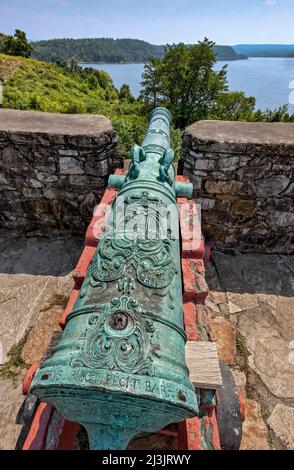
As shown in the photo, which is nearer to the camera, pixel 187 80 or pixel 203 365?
pixel 203 365

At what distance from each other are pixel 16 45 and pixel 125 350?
5309 cm

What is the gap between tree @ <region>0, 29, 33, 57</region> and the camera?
4234cm

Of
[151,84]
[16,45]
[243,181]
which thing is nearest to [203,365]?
[243,181]

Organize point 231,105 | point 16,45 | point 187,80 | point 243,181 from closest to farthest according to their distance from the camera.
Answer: point 243,181 < point 187,80 < point 231,105 < point 16,45

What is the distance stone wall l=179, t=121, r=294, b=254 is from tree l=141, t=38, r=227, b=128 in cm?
1988

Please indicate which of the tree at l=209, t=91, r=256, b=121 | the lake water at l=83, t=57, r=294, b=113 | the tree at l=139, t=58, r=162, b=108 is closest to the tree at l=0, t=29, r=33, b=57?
the lake water at l=83, t=57, r=294, b=113

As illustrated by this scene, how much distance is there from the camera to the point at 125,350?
40.7 inches

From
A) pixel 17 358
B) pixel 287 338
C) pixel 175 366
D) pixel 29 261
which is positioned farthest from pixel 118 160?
pixel 175 366

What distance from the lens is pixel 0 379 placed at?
2340 mm

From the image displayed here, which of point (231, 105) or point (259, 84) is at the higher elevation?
point (259, 84)

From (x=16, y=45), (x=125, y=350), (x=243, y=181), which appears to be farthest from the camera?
(x=16, y=45)

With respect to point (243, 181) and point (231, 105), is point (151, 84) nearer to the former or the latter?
point (231, 105)

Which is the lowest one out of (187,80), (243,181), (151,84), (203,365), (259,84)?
(259,84)
